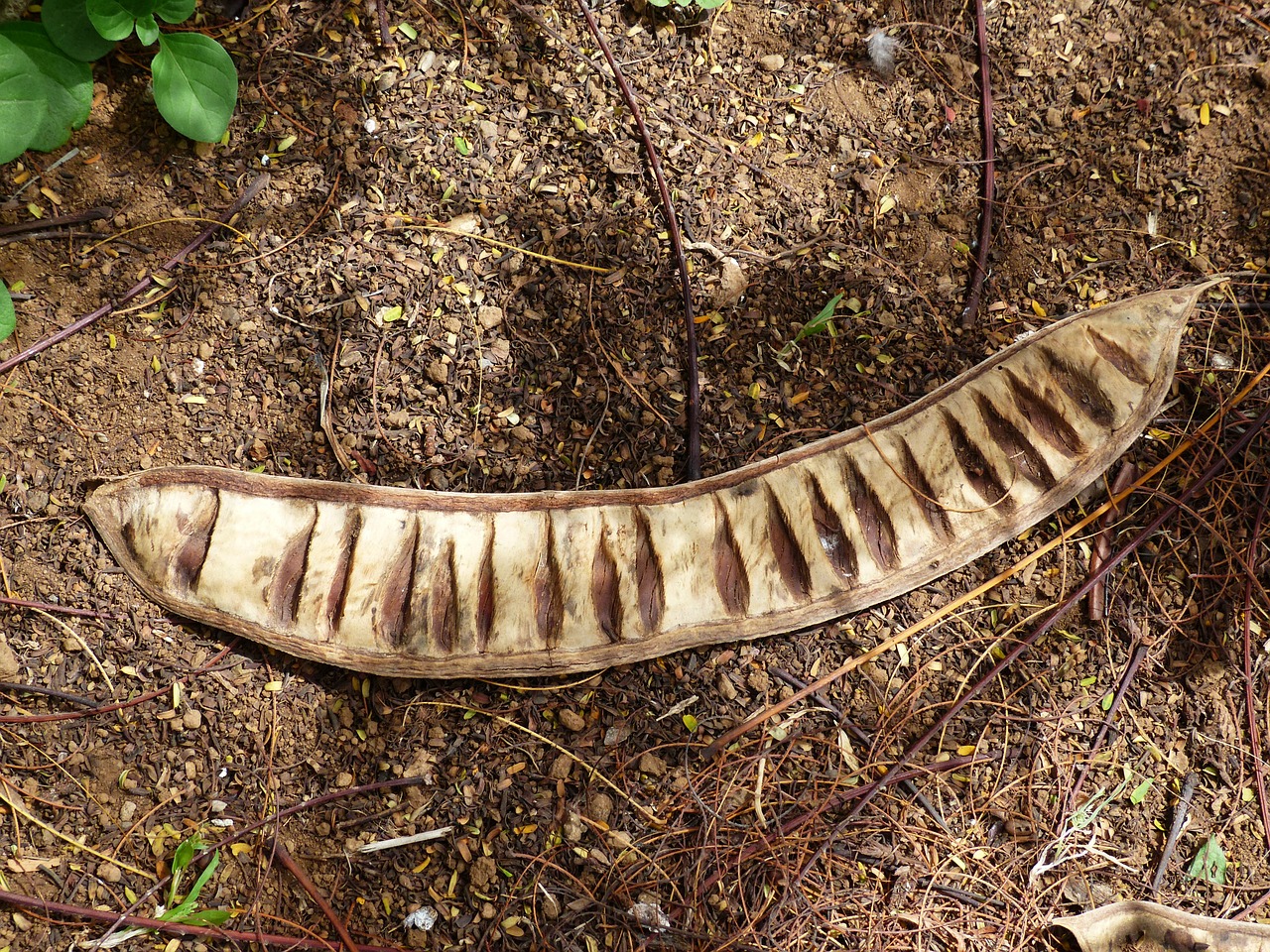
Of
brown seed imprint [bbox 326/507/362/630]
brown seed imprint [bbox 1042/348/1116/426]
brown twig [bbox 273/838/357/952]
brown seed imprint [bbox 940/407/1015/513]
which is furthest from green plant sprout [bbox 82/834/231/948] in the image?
brown seed imprint [bbox 1042/348/1116/426]

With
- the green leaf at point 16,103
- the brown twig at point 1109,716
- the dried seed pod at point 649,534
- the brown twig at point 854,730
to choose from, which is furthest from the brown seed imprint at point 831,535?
the green leaf at point 16,103

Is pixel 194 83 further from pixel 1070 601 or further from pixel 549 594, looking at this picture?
pixel 1070 601

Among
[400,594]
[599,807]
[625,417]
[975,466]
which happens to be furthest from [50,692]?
[975,466]

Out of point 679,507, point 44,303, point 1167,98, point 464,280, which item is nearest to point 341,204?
point 464,280

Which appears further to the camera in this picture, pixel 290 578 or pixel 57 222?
pixel 57 222

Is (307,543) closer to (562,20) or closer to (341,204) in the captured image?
(341,204)
